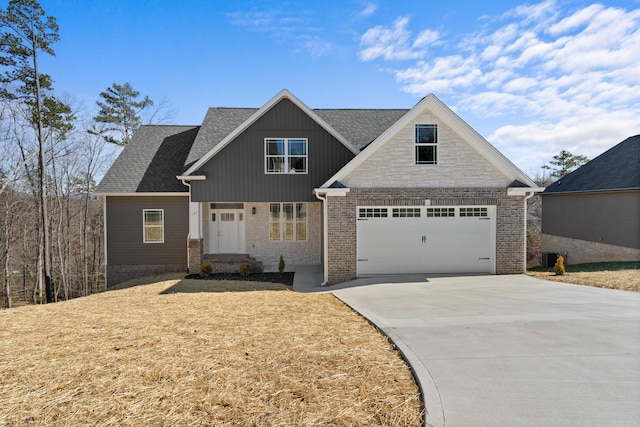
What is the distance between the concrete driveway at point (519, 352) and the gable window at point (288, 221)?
7.37m

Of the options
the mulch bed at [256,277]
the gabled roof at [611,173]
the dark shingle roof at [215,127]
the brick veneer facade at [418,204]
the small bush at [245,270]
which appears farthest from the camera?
the gabled roof at [611,173]

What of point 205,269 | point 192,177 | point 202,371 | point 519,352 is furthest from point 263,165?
point 519,352

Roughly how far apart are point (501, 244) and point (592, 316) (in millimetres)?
5860

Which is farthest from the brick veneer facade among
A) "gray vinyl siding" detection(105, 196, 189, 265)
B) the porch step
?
"gray vinyl siding" detection(105, 196, 189, 265)

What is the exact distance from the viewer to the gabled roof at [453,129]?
1237 centimetres

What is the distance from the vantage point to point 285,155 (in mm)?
14727

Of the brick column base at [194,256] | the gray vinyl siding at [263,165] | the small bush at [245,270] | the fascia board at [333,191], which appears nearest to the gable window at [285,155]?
the gray vinyl siding at [263,165]

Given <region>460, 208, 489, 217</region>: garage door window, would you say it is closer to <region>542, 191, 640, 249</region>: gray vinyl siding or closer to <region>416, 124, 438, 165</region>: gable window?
<region>416, 124, 438, 165</region>: gable window

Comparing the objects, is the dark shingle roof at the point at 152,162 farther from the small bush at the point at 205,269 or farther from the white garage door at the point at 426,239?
the white garage door at the point at 426,239

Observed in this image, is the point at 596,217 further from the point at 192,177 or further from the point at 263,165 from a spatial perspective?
the point at 192,177

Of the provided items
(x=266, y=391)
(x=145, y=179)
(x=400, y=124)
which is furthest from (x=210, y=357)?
(x=145, y=179)

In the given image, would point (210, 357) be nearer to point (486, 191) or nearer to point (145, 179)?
point (486, 191)

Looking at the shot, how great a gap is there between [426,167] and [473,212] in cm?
238

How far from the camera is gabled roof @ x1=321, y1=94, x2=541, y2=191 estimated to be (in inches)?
487
